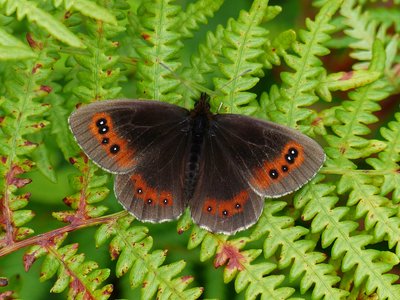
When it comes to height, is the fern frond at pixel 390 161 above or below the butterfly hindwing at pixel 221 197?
above

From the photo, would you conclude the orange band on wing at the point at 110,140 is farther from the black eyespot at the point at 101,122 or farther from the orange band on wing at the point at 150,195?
the orange band on wing at the point at 150,195

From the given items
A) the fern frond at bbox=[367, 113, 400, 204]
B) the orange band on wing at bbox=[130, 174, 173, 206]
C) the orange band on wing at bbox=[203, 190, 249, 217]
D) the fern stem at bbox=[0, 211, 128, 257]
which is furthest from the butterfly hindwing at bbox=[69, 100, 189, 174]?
the fern frond at bbox=[367, 113, 400, 204]

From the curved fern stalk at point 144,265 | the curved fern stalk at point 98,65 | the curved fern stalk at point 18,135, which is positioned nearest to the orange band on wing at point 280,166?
the curved fern stalk at point 144,265

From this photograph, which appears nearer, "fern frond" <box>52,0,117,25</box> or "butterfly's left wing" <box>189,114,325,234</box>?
"fern frond" <box>52,0,117,25</box>

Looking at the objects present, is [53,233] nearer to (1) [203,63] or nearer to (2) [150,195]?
(2) [150,195]

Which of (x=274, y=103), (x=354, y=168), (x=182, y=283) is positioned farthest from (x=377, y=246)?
(x=182, y=283)

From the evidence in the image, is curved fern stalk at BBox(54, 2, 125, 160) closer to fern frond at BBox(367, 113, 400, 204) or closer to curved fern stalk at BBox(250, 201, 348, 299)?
curved fern stalk at BBox(250, 201, 348, 299)

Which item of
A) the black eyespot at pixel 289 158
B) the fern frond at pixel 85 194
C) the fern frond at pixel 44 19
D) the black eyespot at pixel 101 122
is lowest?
the fern frond at pixel 85 194
